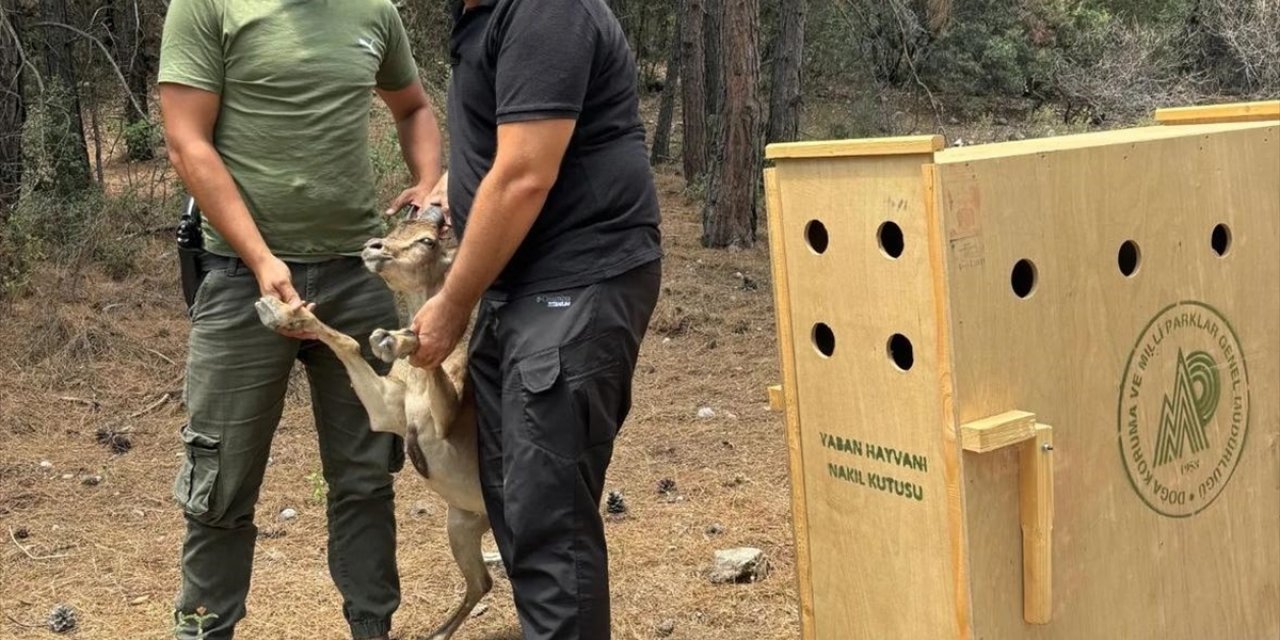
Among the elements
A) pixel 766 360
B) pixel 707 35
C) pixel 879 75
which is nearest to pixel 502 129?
pixel 766 360

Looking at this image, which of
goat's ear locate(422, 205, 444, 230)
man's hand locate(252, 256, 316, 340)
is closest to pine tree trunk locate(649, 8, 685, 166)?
goat's ear locate(422, 205, 444, 230)

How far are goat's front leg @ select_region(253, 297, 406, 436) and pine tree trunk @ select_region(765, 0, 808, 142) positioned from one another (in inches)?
337

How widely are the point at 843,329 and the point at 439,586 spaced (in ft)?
7.37

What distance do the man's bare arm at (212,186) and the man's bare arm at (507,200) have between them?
23.1 inches

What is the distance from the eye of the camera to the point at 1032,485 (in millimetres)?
2824

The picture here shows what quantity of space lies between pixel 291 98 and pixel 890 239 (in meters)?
1.64

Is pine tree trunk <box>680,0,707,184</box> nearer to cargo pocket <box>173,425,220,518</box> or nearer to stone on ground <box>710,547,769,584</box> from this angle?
stone on ground <box>710,547,769,584</box>

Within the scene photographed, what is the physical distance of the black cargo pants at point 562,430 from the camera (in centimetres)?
289

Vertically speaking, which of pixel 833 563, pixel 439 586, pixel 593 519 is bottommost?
pixel 439 586

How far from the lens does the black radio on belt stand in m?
3.53

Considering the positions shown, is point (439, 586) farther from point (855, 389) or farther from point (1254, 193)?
point (1254, 193)

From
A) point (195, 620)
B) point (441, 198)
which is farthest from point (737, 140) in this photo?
point (195, 620)

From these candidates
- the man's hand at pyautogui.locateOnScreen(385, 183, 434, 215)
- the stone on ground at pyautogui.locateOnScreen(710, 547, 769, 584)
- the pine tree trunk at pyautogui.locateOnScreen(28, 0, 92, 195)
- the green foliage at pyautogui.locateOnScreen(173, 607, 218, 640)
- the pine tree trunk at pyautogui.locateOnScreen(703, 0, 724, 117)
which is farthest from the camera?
the pine tree trunk at pyautogui.locateOnScreen(703, 0, 724, 117)

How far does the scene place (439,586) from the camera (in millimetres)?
4625
